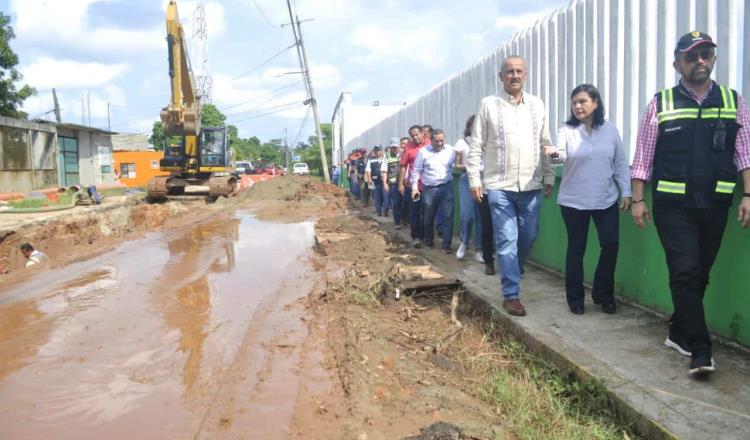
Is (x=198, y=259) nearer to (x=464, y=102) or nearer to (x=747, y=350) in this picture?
(x=464, y=102)

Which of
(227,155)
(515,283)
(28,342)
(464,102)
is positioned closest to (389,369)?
(515,283)

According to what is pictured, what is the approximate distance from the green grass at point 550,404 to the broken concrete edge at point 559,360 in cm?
3

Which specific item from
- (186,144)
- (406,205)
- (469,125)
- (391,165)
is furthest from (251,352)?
(186,144)

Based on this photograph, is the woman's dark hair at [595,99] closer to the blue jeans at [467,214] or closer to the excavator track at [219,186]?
the blue jeans at [467,214]

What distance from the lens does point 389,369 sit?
151 inches

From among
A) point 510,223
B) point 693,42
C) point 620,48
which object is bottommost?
point 510,223

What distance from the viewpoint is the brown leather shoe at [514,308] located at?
4.53 meters

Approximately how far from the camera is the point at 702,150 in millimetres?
3363

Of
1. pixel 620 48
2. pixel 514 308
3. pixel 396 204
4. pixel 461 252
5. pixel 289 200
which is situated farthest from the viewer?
pixel 289 200

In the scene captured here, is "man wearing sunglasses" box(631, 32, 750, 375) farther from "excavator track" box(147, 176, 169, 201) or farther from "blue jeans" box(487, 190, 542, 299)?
"excavator track" box(147, 176, 169, 201)

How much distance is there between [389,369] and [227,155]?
63.9 ft

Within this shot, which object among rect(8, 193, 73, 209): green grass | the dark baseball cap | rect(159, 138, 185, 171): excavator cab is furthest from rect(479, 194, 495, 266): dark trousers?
rect(159, 138, 185, 171): excavator cab

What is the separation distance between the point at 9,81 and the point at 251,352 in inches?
1099

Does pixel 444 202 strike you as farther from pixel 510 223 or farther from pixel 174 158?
pixel 174 158
